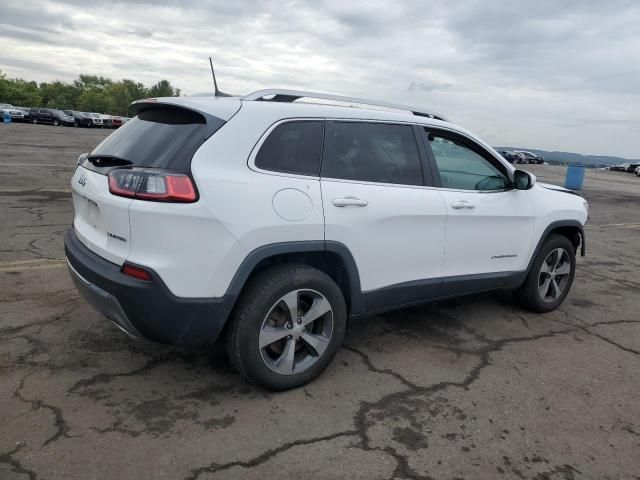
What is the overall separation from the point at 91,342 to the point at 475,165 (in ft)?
10.5

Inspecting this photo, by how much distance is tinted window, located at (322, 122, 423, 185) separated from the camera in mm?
3264

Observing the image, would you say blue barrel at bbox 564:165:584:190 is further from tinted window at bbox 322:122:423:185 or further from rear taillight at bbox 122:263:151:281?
rear taillight at bbox 122:263:151:281

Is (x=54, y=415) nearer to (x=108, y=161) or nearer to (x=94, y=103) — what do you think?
Result: (x=108, y=161)

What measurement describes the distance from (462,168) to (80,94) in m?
140

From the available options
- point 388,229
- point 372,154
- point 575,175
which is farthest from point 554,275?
point 575,175

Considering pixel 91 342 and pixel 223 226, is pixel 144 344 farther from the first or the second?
pixel 223 226

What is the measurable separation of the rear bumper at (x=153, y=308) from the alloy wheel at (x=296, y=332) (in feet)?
1.05

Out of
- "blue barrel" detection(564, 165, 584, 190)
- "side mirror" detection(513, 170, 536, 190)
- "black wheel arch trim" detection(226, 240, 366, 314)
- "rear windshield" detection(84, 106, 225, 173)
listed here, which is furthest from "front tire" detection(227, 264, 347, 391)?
"blue barrel" detection(564, 165, 584, 190)

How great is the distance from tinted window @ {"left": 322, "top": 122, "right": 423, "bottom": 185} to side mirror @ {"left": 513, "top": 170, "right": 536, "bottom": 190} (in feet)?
3.46

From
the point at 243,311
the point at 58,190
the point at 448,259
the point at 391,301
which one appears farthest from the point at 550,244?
the point at 58,190

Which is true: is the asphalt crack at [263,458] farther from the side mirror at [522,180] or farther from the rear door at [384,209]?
the side mirror at [522,180]

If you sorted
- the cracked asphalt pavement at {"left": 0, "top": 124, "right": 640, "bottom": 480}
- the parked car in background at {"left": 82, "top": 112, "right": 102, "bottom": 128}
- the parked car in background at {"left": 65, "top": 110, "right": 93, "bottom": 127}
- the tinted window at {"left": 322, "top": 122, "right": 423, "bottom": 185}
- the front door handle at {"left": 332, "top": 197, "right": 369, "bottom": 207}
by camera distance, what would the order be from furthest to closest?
1. the parked car in background at {"left": 82, "top": 112, "right": 102, "bottom": 128}
2. the parked car in background at {"left": 65, "top": 110, "right": 93, "bottom": 127}
3. the tinted window at {"left": 322, "top": 122, "right": 423, "bottom": 185}
4. the front door handle at {"left": 332, "top": 197, "right": 369, "bottom": 207}
5. the cracked asphalt pavement at {"left": 0, "top": 124, "right": 640, "bottom": 480}

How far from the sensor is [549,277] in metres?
4.74

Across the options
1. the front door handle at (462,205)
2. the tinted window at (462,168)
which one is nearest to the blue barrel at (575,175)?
the tinted window at (462,168)
